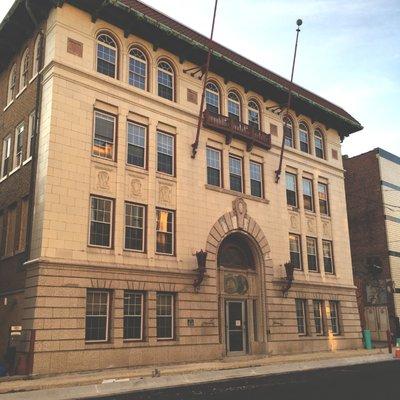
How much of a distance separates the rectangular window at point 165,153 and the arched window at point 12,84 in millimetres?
7717

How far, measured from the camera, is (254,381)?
1530 centimetres

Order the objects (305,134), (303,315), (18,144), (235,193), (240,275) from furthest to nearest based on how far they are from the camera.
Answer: (305,134) < (303,315) < (235,193) < (240,275) < (18,144)

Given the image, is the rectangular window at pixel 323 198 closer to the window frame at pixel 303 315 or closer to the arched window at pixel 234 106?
the window frame at pixel 303 315

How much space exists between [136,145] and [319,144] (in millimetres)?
14708

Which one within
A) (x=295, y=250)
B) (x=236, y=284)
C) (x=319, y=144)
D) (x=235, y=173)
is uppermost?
(x=319, y=144)

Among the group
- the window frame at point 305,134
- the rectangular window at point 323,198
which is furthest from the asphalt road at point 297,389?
the window frame at point 305,134

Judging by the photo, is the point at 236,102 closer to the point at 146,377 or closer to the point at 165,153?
the point at 165,153

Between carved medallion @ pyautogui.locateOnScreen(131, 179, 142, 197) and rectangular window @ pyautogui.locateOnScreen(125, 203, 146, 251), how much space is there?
1.70 ft

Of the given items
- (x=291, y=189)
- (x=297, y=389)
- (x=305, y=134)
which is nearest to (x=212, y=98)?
(x=291, y=189)

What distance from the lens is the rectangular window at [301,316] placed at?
86.8 feet

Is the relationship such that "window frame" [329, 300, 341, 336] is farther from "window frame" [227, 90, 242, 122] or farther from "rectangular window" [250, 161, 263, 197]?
"window frame" [227, 90, 242, 122]

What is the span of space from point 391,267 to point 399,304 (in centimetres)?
273

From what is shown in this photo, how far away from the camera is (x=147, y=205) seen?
21.0m

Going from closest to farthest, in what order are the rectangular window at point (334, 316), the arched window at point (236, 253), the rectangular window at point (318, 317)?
the arched window at point (236, 253) < the rectangular window at point (318, 317) < the rectangular window at point (334, 316)
